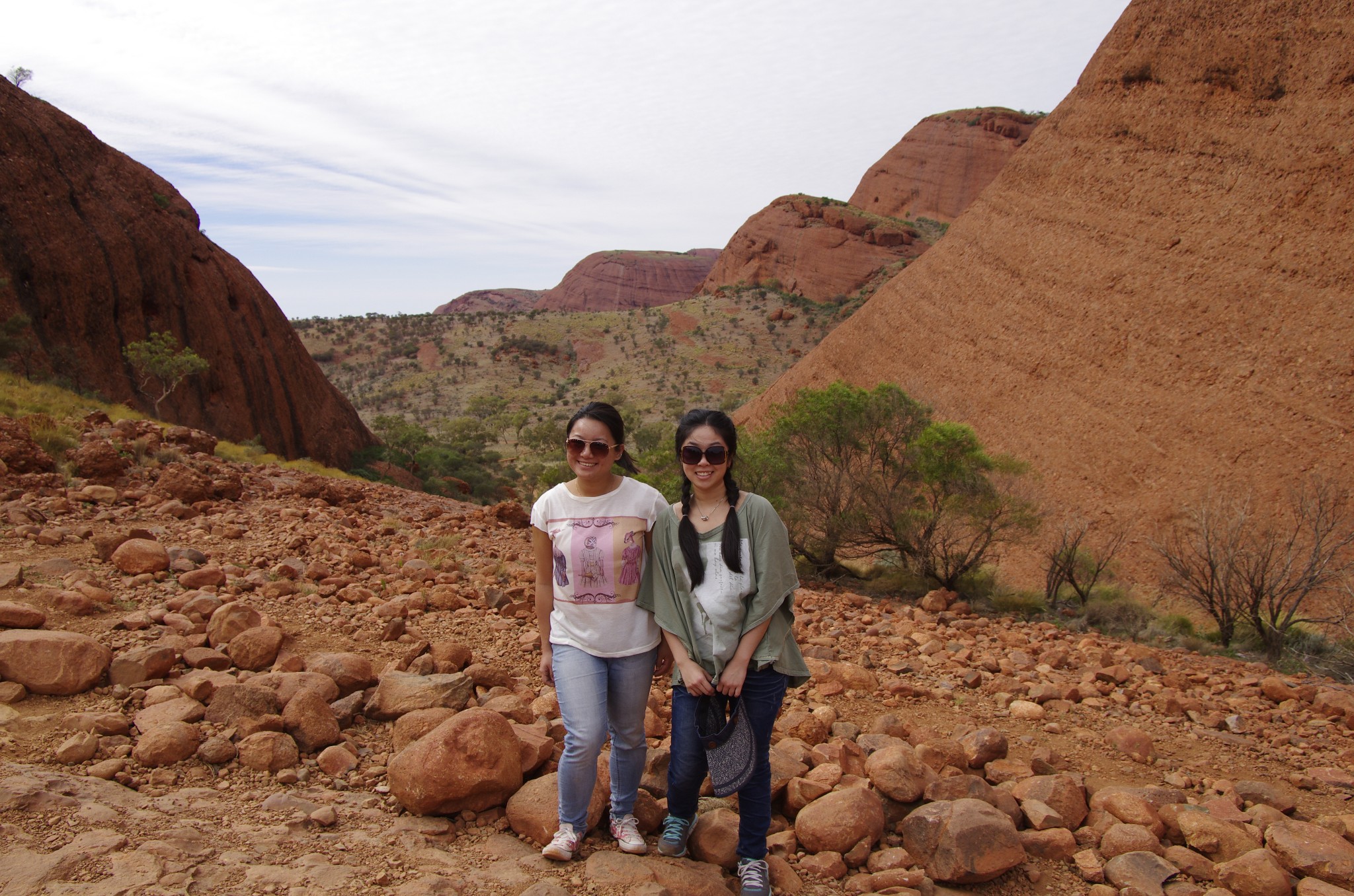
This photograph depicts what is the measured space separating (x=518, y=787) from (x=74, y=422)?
9.51 meters

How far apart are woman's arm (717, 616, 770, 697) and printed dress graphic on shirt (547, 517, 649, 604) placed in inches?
16.1

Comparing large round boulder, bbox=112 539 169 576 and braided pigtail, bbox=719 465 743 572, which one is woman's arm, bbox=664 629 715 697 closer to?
braided pigtail, bbox=719 465 743 572

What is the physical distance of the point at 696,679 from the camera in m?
2.55

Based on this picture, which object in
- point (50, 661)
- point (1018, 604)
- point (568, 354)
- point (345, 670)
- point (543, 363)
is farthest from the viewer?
point (568, 354)

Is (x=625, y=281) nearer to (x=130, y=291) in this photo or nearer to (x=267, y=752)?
(x=130, y=291)

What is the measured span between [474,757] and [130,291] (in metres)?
20.2

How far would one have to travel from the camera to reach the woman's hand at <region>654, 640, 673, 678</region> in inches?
109

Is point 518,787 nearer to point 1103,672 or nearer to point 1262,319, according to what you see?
point 1103,672

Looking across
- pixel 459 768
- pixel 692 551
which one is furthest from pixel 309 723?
pixel 692 551

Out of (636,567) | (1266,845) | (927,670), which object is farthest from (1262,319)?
(636,567)

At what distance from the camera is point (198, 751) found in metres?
2.99

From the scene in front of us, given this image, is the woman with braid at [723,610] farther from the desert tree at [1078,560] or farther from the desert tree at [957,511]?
the desert tree at [1078,560]

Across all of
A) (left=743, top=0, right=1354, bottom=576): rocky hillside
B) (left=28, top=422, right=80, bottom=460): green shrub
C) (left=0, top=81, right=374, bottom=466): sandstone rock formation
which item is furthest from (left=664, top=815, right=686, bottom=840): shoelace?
(left=0, top=81, right=374, bottom=466): sandstone rock formation

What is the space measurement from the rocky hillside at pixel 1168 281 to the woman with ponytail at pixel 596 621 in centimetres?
1276
